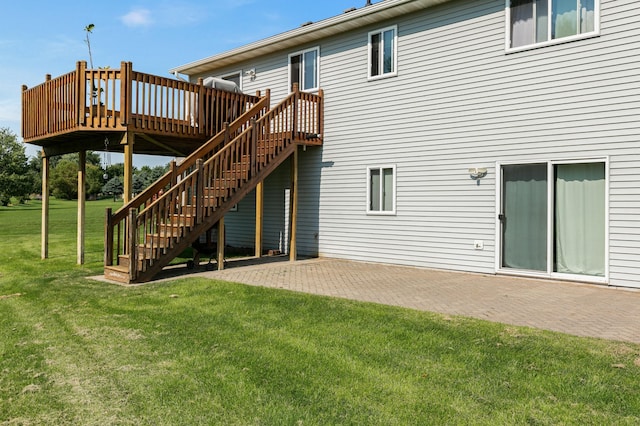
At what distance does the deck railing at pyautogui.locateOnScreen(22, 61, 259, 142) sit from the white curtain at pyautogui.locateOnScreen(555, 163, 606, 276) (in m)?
7.90

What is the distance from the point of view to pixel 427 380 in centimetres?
392

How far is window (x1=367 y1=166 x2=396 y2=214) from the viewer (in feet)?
36.8

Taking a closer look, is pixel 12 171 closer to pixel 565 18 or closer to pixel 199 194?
pixel 199 194

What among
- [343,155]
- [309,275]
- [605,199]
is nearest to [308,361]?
[309,275]

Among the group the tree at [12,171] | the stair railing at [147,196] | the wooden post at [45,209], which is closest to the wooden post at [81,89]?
the stair railing at [147,196]

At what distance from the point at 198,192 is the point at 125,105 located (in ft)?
8.32

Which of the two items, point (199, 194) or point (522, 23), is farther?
point (199, 194)

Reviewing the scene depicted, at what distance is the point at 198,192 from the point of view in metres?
9.39

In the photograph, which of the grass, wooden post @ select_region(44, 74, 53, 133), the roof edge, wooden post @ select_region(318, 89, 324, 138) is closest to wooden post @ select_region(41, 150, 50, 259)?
wooden post @ select_region(44, 74, 53, 133)

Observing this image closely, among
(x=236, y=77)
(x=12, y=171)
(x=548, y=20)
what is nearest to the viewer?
(x=548, y=20)

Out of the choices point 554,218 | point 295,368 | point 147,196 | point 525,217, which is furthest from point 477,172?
point 295,368

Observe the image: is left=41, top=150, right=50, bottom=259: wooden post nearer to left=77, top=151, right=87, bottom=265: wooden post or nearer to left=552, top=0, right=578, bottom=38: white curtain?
left=77, top=151, right=87, bottom=265: wooden post

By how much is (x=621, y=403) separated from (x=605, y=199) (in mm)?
5486

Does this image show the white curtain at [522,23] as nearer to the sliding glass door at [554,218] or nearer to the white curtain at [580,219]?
the sliding glass door at [554,218]
